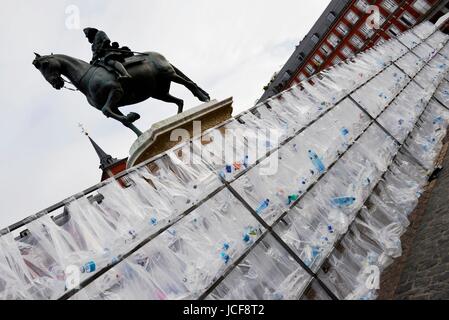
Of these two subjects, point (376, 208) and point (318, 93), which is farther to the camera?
point (318, 93)

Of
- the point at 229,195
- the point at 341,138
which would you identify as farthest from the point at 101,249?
the point at 341,138

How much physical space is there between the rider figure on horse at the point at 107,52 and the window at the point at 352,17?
44.0 metres

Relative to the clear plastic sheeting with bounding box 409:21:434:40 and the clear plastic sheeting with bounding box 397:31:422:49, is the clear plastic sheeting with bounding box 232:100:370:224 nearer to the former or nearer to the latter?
the clear plastic sheeting with bounding box 397:31:422:49

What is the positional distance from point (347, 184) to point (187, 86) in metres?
4.63

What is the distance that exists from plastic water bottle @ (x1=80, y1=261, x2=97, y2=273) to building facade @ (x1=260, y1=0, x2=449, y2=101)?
46.7 metres

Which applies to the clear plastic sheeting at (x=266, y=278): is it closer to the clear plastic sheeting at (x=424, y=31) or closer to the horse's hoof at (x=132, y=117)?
the horse's hoof at (x=132, y=117)

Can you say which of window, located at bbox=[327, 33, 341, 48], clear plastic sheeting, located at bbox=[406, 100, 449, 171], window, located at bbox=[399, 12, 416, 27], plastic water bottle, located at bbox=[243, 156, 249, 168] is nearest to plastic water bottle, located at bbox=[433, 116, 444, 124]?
clear plastic sheeting, located at bbox=[406, 100, 449, 171]

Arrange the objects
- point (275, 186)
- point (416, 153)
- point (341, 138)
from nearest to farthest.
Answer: point (275, 186) < point (341, 138) < point (416, 153)

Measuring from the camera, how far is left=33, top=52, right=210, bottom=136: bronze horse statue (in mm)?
8141

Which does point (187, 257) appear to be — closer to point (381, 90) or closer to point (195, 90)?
point (195, 90)

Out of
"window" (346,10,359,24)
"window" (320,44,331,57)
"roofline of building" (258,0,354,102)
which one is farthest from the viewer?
"window" (320,44,331,57)

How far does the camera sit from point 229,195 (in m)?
6.88

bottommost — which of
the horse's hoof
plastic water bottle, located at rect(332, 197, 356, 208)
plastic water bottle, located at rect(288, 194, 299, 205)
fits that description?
plastic water bottle, located at rect(332, 197, 356, 208)
